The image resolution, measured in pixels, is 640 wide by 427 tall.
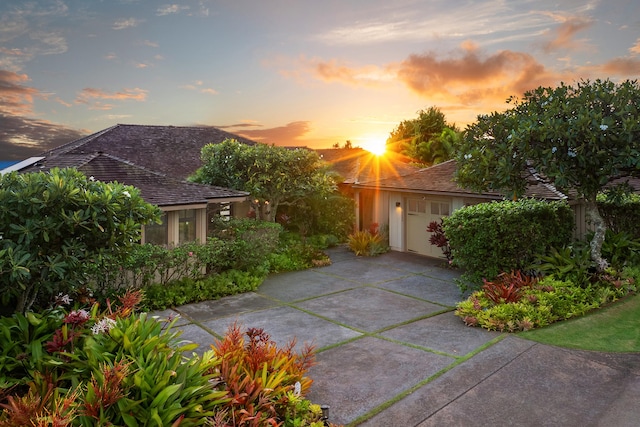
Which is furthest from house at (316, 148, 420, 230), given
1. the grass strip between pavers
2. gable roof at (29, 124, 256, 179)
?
the grass strip between pavers

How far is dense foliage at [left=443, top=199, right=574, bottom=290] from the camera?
1002 cm

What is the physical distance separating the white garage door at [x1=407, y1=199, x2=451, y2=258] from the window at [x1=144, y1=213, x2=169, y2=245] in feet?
30.5

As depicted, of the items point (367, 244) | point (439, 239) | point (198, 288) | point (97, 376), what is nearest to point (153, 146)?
point (367, 244)

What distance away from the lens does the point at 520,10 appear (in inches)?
483

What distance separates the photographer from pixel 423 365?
6.69 meters

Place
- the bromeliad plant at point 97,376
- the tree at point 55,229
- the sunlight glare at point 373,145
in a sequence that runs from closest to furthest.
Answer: the bromeliad plant at point 97,376, the tree at point 55,229, the sunlight glare at point 373,145

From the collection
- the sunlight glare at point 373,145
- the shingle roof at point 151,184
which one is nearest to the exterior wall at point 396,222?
the shingle roof at point 151,184

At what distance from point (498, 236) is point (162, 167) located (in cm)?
1462

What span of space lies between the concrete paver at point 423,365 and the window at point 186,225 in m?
2.78

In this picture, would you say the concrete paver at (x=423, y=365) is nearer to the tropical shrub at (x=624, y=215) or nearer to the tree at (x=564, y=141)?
the tree at (x=564, y=141)

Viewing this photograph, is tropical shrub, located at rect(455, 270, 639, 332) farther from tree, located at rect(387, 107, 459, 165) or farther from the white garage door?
tree, located at rect(387, 107, 459, 165)

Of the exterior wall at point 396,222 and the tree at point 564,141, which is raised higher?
the tree at point 564,141

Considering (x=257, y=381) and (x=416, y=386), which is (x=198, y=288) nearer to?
(x=257, y=381)

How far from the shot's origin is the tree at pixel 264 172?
15266 mm
